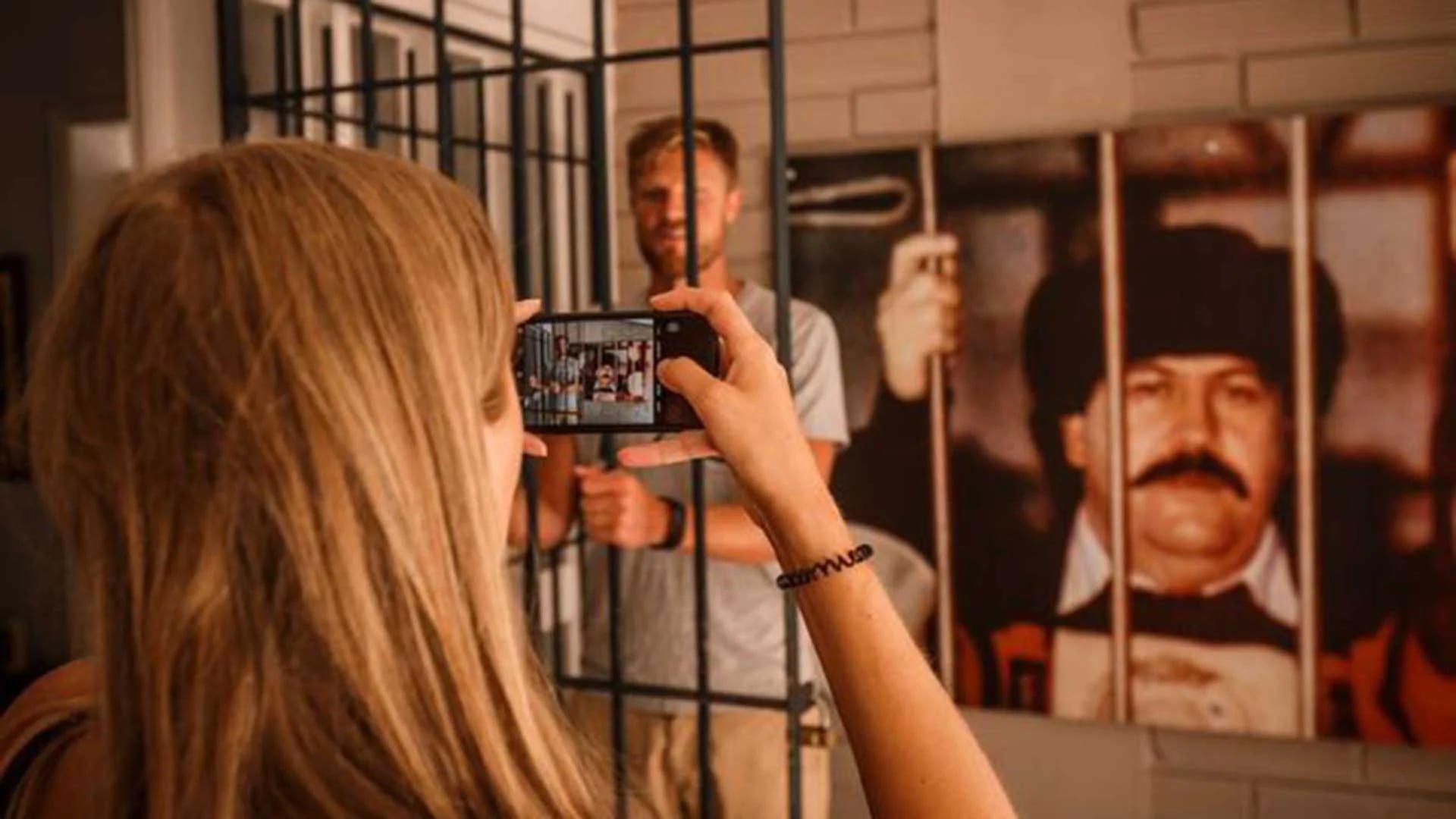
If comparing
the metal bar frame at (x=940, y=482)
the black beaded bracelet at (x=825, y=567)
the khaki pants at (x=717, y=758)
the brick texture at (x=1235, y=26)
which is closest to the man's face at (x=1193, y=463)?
the metal bar frame at (x=940, y=482)

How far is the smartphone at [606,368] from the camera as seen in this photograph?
108cm

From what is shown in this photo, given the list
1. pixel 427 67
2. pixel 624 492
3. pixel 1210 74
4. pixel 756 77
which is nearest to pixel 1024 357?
pixel 1210 74

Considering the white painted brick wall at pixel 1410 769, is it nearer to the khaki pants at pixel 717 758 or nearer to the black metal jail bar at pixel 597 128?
the khaki pants at pixel 717 758

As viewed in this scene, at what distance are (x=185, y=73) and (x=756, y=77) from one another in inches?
46.6

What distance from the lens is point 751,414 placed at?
2.73 feet

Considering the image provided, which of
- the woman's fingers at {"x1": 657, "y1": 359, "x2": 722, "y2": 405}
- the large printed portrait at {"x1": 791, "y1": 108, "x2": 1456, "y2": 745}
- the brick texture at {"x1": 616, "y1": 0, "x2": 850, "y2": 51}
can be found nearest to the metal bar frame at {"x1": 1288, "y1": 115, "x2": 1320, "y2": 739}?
the large printed portrait at {"x1": 791, "y1": 108, "x2": 1456, "y2": 745}

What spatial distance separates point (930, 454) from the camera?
2447 mm

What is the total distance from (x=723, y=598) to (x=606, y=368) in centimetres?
89

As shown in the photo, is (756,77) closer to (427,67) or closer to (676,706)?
(427,67)

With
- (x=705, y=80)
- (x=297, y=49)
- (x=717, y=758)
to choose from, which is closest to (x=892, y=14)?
(x=705, y=80)

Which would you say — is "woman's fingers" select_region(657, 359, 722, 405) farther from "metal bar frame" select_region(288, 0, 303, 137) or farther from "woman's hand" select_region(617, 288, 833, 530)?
"metal bar frame" select_region(288, 0, 303, 137)

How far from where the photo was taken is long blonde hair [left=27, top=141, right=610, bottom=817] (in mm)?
553

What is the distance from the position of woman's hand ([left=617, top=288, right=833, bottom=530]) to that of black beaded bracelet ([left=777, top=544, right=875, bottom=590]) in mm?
52

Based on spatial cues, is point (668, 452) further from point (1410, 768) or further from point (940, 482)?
point (1410, 768)
